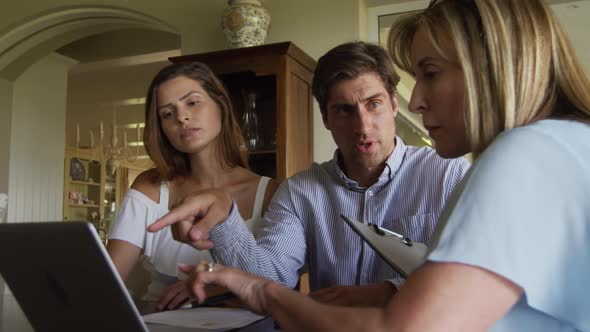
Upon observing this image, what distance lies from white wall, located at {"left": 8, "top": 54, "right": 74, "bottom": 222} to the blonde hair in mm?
4081

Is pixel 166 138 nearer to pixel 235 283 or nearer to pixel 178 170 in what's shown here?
pixel 178 170

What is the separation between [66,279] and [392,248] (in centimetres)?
49

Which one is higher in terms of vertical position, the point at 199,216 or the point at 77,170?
the point at 77,170

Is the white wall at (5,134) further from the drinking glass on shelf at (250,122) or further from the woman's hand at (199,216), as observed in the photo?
the woman's hand at (199,216)

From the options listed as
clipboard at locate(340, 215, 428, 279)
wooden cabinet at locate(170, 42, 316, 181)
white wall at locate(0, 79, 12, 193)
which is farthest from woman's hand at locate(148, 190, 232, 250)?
white wall at locate(0, 79, 12, 193)

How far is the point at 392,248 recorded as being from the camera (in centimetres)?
91

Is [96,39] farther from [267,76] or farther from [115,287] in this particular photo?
[115,287]

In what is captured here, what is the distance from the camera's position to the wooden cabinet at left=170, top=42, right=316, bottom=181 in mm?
2516

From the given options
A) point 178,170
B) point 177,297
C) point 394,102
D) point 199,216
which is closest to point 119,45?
point 178,170

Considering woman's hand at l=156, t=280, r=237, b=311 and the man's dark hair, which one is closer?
woman's hand at l=156, t=280, r=237, b=311

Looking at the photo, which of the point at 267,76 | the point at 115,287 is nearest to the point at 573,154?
the point at 115,287

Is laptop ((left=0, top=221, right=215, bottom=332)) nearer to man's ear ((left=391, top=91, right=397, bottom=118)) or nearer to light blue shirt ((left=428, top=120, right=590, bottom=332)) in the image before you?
light blue shirt ((left=428, top=120, right=590, bottom=332))

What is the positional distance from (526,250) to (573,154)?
0.12 metres

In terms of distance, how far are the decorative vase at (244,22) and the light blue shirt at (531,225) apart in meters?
2.22
